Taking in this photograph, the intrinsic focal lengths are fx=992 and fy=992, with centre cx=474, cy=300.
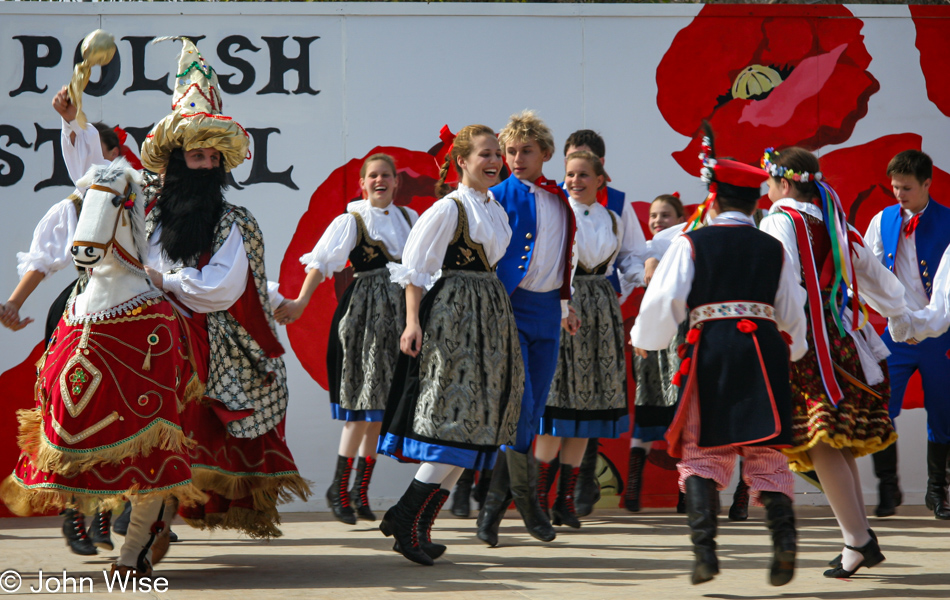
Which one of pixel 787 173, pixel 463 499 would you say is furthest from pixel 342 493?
pixel 787 173

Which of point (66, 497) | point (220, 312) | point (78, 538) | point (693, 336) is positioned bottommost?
point (78, 538)

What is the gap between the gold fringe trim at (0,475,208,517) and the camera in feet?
10.7

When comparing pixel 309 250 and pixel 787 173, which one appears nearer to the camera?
pixel 787 173

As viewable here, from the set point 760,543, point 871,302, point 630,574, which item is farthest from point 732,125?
point 630,574

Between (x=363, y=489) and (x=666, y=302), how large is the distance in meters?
2.46

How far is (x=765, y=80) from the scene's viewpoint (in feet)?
19.2

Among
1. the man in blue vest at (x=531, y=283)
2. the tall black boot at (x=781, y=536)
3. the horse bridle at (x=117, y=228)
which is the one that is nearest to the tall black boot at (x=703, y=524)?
the tall black boot at (x=781, y=536)

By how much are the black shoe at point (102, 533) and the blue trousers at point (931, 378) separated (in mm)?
4017

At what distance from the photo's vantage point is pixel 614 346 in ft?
17.1

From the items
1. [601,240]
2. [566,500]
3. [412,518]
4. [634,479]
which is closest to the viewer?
[412,518]

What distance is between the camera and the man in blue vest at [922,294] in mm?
5379

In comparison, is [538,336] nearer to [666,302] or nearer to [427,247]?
[427,247]

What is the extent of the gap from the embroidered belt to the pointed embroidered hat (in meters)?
1.91

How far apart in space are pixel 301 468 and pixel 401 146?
6.32ft
